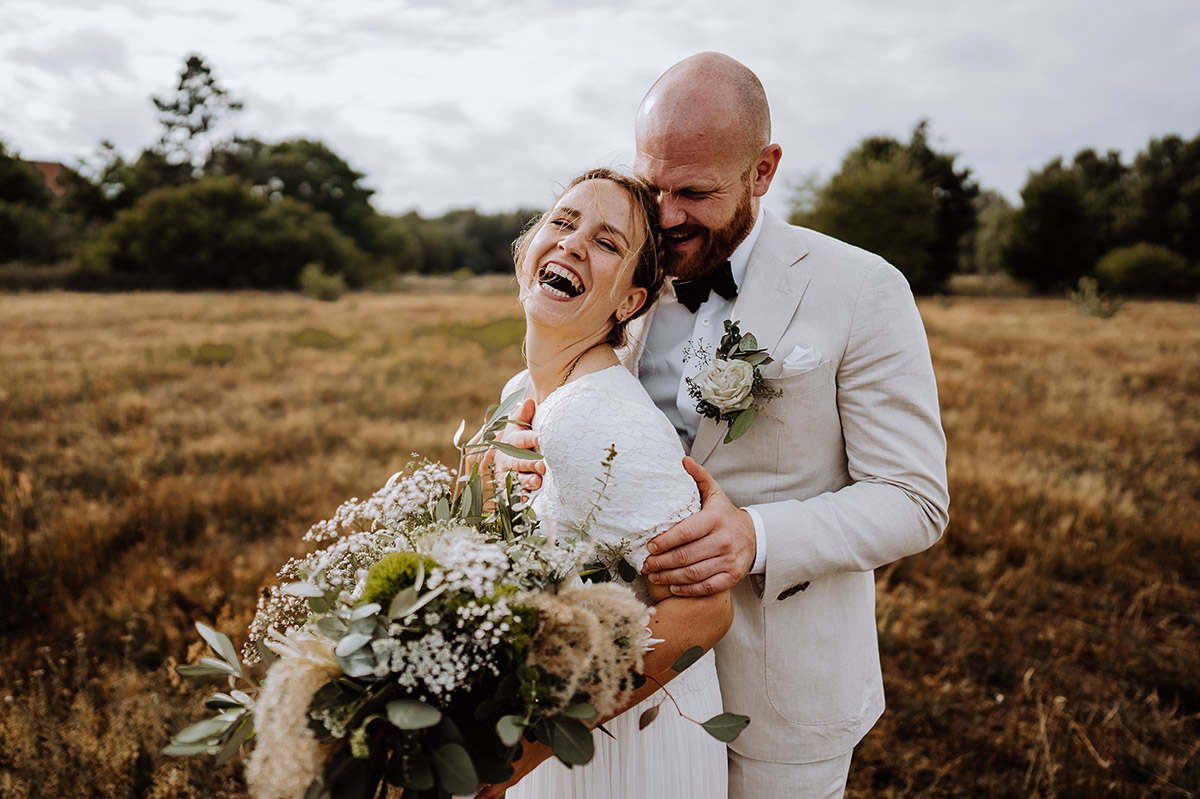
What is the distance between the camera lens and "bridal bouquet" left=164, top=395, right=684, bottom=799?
135cm

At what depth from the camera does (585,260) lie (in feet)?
7.39

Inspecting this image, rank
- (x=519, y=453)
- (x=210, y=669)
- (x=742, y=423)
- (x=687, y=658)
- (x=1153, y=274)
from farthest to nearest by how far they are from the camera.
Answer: (x=1153, y=274), (x=742, y=423), (x=519, y=453), (x=687, y=658), (x=210, y=669)

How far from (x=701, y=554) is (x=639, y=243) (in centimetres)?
106

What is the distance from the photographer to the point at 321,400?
1173 cm

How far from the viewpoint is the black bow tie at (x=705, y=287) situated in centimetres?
252

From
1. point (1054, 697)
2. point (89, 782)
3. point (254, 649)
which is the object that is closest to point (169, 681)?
point (89, 782)

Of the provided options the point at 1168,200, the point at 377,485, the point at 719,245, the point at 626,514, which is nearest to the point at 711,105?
the point at 719,245

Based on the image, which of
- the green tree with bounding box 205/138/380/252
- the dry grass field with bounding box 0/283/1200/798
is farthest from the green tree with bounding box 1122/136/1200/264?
the green tree with bounding box 205/138/380/252

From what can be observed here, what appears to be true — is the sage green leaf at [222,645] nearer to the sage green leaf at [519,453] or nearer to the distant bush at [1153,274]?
the sage green leaf at [519,453]

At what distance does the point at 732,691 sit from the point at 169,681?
363 cm

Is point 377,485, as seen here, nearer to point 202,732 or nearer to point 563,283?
point 563,283

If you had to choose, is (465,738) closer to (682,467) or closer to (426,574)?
(426,574)

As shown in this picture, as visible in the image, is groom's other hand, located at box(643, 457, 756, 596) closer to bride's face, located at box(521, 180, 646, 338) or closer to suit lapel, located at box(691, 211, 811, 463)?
suit lapel, located at box(691, 211, 811, 463)

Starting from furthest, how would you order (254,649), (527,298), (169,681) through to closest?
(169,681) < (527,298) < (254,649)
